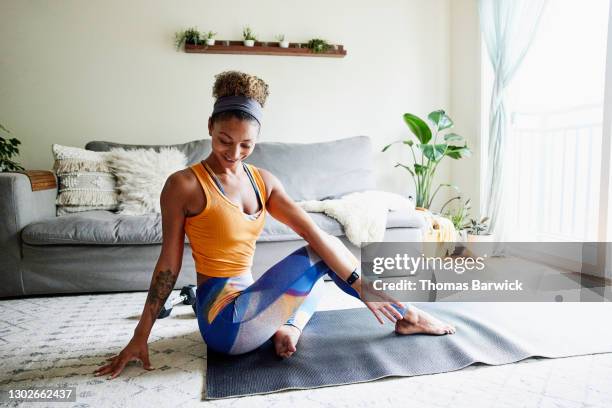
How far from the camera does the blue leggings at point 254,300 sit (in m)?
1.41

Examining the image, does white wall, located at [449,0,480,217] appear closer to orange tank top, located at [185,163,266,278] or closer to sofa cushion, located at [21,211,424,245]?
sofa cushion, located at [21,211,424,245]

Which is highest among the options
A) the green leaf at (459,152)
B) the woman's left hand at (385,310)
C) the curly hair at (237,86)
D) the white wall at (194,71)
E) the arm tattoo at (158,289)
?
→ the white wall at (194,71)

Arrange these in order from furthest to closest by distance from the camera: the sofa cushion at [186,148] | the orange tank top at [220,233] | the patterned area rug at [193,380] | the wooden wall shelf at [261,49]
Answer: the wooden wall shelf at [261,49] → the sofa cushion at [186,148] → the orange tank top at [220,233] → the patterned area rug at [193,380]

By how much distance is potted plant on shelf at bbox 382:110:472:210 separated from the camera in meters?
3.44

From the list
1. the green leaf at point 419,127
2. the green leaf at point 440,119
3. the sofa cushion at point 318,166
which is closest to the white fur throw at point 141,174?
the sofa cushion at point 318,166

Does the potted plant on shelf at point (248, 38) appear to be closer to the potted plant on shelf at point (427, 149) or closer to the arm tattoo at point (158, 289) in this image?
the potted plant on shelf at point (427, 149)

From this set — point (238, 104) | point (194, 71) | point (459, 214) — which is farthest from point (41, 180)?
point (459, 214)

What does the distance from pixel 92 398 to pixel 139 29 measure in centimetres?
292

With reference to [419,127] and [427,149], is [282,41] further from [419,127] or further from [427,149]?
[427,149]

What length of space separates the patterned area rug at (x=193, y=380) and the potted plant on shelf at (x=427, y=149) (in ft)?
6.04

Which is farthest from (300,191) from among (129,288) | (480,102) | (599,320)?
(599,320)

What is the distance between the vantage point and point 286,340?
156 centimetres

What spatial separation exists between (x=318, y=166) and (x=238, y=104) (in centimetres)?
193

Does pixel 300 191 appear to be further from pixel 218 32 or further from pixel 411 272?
pixel 218 32
